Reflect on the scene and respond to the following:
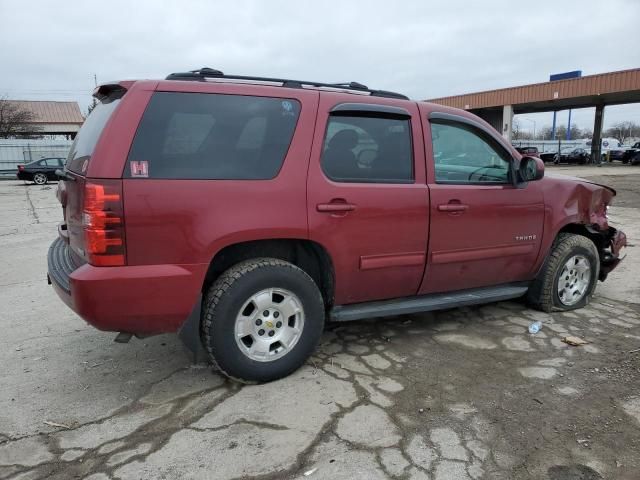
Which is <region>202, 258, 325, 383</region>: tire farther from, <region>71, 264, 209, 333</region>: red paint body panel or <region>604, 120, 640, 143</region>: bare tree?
<region>604, 120, 640, 143</region>: bare tree

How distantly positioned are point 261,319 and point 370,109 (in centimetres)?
166

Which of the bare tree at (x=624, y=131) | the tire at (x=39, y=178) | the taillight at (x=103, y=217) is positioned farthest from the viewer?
the bare tree at (x=624, y=131)

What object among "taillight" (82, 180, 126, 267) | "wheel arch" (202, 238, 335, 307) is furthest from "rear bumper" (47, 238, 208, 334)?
"wheel arch" (202, 238, 335, 307)

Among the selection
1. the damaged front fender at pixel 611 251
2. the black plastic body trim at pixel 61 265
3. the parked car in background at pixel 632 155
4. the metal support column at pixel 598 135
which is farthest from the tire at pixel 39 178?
the metal support column at pixel 598 135

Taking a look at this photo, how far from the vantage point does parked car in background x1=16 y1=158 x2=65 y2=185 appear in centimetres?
2454

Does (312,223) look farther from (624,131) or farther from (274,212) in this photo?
(624,131)

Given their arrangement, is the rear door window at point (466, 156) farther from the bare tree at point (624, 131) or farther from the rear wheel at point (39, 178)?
the bare tree at point (624, 131)

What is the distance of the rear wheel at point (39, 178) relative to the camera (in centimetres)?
2478

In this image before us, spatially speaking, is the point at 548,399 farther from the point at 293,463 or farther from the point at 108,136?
the point at 108,136

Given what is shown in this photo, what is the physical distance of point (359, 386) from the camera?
325 centimetres

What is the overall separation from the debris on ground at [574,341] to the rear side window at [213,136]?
2732 mm

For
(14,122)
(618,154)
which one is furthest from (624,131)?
(14,122)

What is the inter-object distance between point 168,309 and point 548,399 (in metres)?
2.40

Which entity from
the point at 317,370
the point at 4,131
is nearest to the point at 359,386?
the point at 317,370
